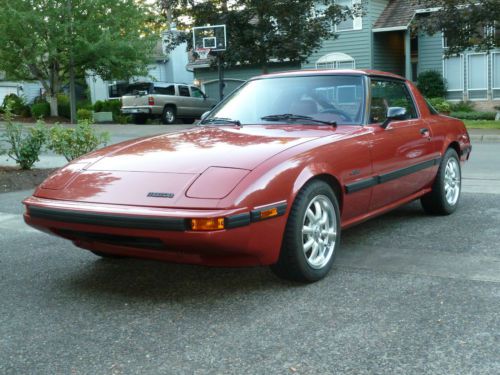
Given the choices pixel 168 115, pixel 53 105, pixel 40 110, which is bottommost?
pixel 168 115

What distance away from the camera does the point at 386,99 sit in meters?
5.58

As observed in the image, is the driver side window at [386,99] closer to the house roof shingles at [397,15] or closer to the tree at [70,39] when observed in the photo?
the tree at [70,39]

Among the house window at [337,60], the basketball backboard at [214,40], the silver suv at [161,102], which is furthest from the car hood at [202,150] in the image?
the house window at [337,60]

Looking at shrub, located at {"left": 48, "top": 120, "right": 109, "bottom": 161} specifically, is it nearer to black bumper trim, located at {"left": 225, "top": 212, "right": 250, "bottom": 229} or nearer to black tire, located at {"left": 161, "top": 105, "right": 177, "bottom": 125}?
black bumper trim, located at {"left": 225, "top": 212, "right": 250, "bottom": 229}

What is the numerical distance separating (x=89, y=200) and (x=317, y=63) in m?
26.6

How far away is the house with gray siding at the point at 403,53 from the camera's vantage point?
88.5 ft

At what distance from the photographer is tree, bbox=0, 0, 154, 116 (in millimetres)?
25234

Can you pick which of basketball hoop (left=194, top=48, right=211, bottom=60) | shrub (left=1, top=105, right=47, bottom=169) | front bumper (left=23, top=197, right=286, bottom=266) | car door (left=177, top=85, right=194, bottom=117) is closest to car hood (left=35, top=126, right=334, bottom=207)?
front bumper (left=23, top=197, right=286, bottom=266)

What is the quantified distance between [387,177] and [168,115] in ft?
72.5

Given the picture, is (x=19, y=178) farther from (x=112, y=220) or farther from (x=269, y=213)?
(x=269, y=213)

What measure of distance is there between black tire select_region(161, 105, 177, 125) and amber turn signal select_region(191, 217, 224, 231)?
76.2ft

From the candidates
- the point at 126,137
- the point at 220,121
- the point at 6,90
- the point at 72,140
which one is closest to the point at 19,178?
the point at 72,140

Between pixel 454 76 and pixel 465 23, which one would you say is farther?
pixel 454 76

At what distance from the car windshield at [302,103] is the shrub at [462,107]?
21892 millimetres
